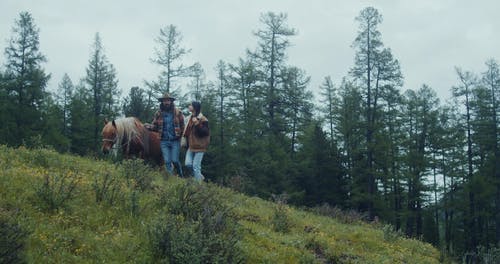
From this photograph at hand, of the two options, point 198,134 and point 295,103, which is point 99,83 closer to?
point 295,103

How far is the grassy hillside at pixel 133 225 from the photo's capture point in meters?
6.21

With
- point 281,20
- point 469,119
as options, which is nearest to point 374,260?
point 281,20

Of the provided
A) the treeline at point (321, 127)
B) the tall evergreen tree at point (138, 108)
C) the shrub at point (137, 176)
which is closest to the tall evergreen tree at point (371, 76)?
the treeline at point (321, 127)

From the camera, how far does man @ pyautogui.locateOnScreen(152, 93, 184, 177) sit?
13758mm

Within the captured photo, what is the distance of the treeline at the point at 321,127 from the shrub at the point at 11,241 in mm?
28409

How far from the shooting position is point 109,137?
1348 cm

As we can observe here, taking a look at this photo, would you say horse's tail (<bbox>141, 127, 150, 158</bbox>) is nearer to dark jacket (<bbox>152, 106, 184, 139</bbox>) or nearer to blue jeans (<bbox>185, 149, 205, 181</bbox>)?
dark jacket (<bbox>152, 106, 184, 139</bbox>)

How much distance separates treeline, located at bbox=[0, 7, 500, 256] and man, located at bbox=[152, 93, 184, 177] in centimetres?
2009

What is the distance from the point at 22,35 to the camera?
3772 cm

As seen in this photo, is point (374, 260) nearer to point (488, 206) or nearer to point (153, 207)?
point (153, 207)

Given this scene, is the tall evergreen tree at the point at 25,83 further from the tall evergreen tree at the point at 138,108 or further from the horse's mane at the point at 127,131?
the horse's mane at the point at 127,131

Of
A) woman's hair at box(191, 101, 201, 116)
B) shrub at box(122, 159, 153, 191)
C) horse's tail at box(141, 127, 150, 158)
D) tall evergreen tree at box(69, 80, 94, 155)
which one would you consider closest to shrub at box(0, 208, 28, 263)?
shrub at box(122, 159, 153, 191)

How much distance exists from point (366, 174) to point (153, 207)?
32.5 meters

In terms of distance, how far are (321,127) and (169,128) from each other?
29981 millimetres
